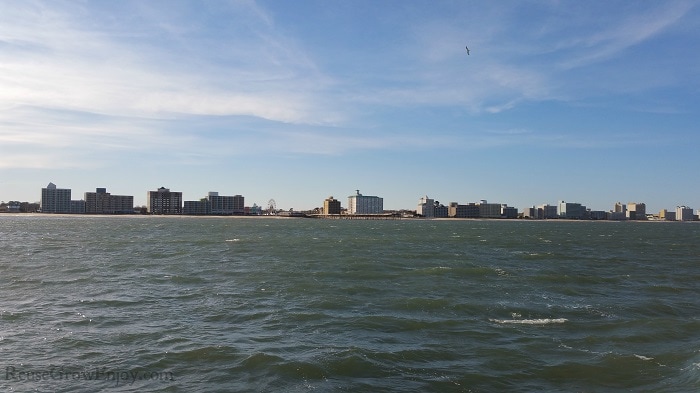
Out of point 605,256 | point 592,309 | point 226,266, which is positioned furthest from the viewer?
point 605,256

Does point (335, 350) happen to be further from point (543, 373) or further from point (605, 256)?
point (605, 256)

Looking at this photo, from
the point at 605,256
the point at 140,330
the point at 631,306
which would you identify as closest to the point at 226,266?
the point at 140,330

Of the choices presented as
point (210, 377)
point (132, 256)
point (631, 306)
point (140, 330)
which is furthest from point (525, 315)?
point (132, 256)

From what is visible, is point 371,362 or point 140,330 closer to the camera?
point 371,362

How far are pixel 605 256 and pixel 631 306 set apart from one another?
127ft

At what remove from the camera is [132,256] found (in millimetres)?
56625

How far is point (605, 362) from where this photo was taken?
18688 mm

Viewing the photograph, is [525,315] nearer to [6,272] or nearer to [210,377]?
[210,377]

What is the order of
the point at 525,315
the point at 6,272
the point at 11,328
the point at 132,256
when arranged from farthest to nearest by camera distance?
the point at 132,256 < the point at 6,272 < the point at 525,315 < the point at 11,328

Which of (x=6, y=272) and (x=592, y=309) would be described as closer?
(x=592, y=309)

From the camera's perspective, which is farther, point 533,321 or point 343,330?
point 533,321

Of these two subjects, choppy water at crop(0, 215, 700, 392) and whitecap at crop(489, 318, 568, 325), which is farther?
whitecap at crop(489, 318, 568, 325)

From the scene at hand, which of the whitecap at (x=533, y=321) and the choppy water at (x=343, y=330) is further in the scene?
the whitecap at (x=533, y=321)

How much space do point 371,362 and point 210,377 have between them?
5.39 meters
